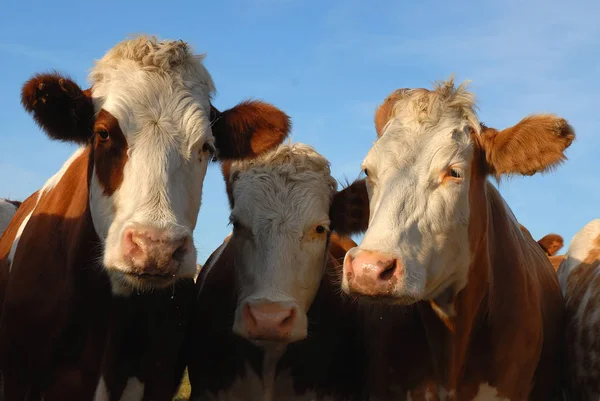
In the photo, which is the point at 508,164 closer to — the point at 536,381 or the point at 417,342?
the point at 417,342

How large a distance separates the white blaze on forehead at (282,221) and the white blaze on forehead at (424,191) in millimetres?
1041

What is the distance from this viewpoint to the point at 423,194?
493 centimetres

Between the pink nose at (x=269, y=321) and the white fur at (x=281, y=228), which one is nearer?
the pink nose at (x=269, y=321)

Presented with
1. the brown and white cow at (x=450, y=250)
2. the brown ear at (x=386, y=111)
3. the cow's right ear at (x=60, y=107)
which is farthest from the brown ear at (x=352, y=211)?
the cow's right ear at (x=60, y=107)

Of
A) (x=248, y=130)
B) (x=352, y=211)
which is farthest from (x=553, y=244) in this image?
(x=248, y=130)

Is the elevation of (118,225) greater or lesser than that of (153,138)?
lesser

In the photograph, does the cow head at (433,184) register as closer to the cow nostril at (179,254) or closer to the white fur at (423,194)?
the white fur at (423,194)

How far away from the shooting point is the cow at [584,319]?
20.4 feet

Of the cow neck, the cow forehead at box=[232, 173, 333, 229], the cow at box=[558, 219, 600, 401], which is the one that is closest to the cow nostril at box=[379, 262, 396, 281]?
the cow neck

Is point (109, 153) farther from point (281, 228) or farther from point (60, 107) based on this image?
point (281, 228)

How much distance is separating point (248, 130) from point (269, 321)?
1.41 meters

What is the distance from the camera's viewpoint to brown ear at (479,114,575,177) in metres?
5.02

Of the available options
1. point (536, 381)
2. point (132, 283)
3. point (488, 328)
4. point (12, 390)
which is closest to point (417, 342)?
point (488, 328)

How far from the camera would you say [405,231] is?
4773 millimetres
